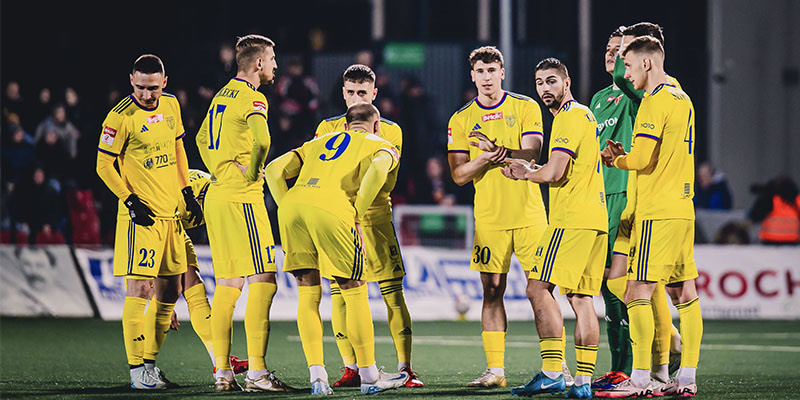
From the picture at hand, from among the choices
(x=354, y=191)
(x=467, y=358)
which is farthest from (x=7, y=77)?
(x=354, y=191)

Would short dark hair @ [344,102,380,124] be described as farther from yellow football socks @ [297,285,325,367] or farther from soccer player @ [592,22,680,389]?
soccer player @ [592,22,680,389]

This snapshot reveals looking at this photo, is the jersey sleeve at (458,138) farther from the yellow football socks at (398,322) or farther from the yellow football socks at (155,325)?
the yellow football socks at (155,325)

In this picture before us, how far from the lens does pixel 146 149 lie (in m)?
8.67

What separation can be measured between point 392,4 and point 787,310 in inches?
430

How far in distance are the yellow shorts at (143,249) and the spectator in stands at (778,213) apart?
10653 millimetres

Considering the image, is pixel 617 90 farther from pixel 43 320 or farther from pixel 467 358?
pixel 43 320

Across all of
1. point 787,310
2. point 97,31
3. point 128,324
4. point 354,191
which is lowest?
point 787,310

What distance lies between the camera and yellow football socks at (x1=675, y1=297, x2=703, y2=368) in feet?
25.2

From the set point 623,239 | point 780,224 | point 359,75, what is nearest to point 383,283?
point 359,75

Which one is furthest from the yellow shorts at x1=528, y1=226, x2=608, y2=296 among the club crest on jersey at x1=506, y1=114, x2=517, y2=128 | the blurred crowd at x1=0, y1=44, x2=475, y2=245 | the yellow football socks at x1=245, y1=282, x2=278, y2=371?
the blurred crowd at x1=0, y1=44, x2=475, y2=245

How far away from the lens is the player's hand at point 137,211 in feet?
27.5

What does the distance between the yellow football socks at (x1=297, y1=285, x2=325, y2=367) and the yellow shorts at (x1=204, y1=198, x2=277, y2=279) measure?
425 mm

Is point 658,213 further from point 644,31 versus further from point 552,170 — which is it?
point 644,31

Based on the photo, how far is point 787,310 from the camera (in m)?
15.3
